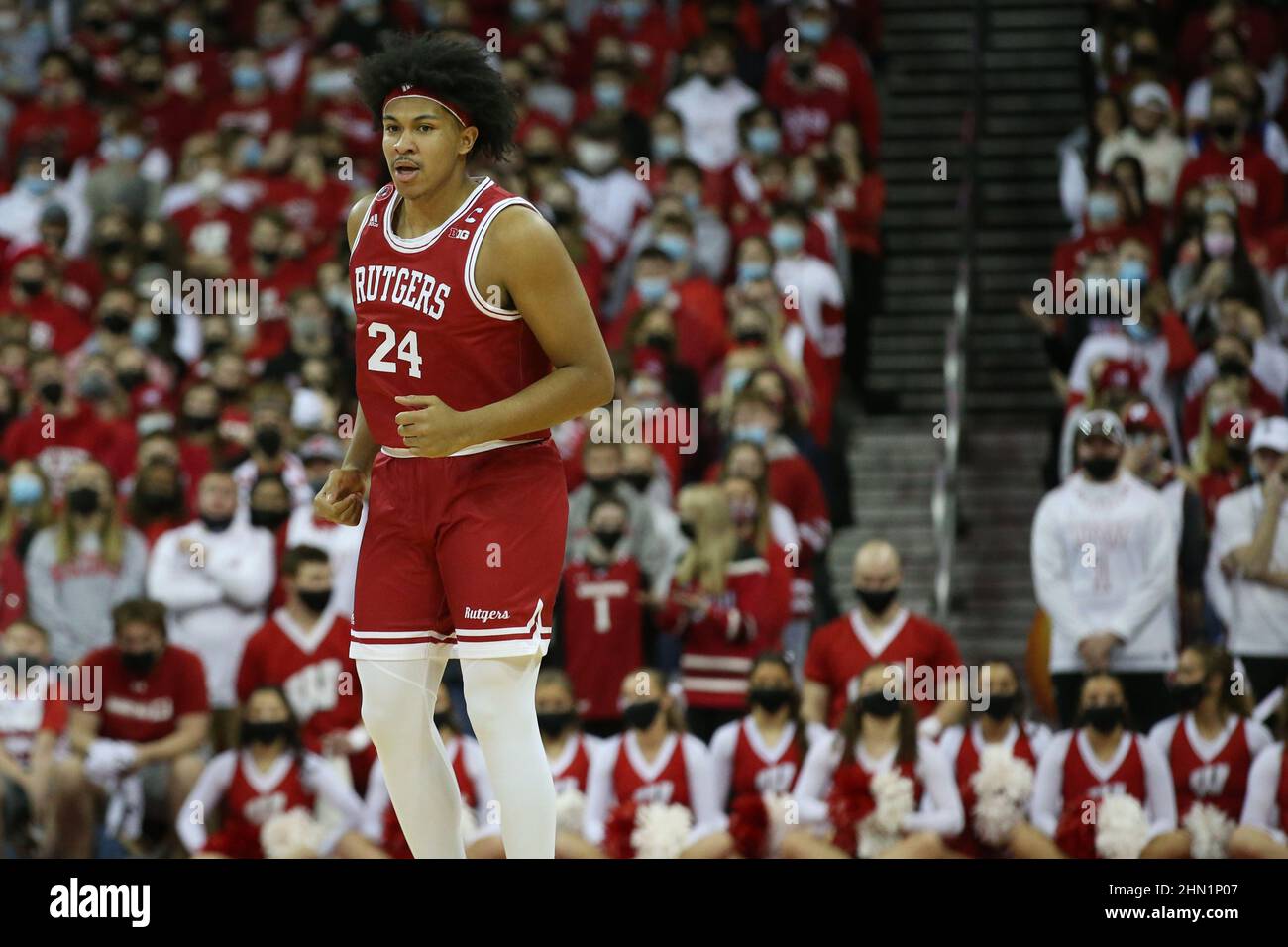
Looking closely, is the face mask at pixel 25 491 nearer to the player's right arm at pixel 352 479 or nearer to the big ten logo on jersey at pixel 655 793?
the big ten logo on jersey at pixel 655 793

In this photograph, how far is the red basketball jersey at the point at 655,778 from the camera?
9195 millimetres

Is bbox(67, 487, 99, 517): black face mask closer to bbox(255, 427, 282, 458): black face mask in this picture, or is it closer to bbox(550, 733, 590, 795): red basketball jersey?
bbox(255, 427, 282, 458): black face mask

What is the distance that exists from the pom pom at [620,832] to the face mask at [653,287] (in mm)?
3592

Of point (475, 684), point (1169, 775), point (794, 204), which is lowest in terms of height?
point (1169, 775)

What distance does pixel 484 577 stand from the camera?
5.05 metres

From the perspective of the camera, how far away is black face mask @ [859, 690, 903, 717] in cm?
908

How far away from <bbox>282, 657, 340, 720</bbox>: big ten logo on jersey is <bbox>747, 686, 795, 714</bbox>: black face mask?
73.8 inches

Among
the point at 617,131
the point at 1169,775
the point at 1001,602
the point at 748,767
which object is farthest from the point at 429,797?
the point at 617,131

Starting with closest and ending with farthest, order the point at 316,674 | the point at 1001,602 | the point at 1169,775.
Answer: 1. the point at 1169,775
2. the point at 316,674
3. the point at 1001,602

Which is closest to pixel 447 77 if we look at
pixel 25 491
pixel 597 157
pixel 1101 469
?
pixel 1101 469

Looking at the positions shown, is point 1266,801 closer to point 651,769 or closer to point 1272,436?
point 1272,436

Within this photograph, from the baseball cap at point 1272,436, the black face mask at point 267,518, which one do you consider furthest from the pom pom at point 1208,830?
the black face mask at point 267,518
